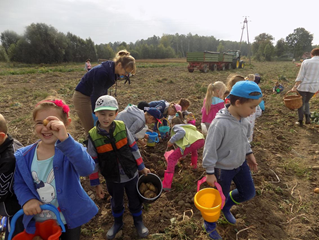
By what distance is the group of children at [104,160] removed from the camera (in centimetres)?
146

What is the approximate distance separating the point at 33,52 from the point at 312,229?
1683 inches

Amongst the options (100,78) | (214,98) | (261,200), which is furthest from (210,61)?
(261,200)

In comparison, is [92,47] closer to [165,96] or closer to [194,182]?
[165,96]

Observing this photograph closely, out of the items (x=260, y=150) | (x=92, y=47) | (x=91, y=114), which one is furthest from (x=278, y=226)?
(x=92, y=47)

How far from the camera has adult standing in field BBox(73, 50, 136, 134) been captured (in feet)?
10.2

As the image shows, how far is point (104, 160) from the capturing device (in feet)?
6.87

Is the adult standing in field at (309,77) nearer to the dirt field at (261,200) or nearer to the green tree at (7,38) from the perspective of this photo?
the dirt field at (261,200)

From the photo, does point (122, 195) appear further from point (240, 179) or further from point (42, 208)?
point (240, 179)

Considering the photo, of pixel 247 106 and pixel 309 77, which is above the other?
pixel 247 106

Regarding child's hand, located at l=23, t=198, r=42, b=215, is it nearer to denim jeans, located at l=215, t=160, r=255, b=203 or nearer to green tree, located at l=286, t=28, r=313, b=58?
denim jeans, located at l=215, t=160, r=255, b=203

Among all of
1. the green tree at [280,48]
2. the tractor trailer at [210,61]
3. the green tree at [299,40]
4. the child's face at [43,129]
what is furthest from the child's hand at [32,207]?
the green tree at [299,40]

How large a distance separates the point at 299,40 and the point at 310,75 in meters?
84.7

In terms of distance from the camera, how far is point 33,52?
3441 centimetres

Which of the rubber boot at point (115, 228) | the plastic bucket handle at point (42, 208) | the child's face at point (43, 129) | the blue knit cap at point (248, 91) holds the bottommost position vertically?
the rubber boot at point (115, 228)
